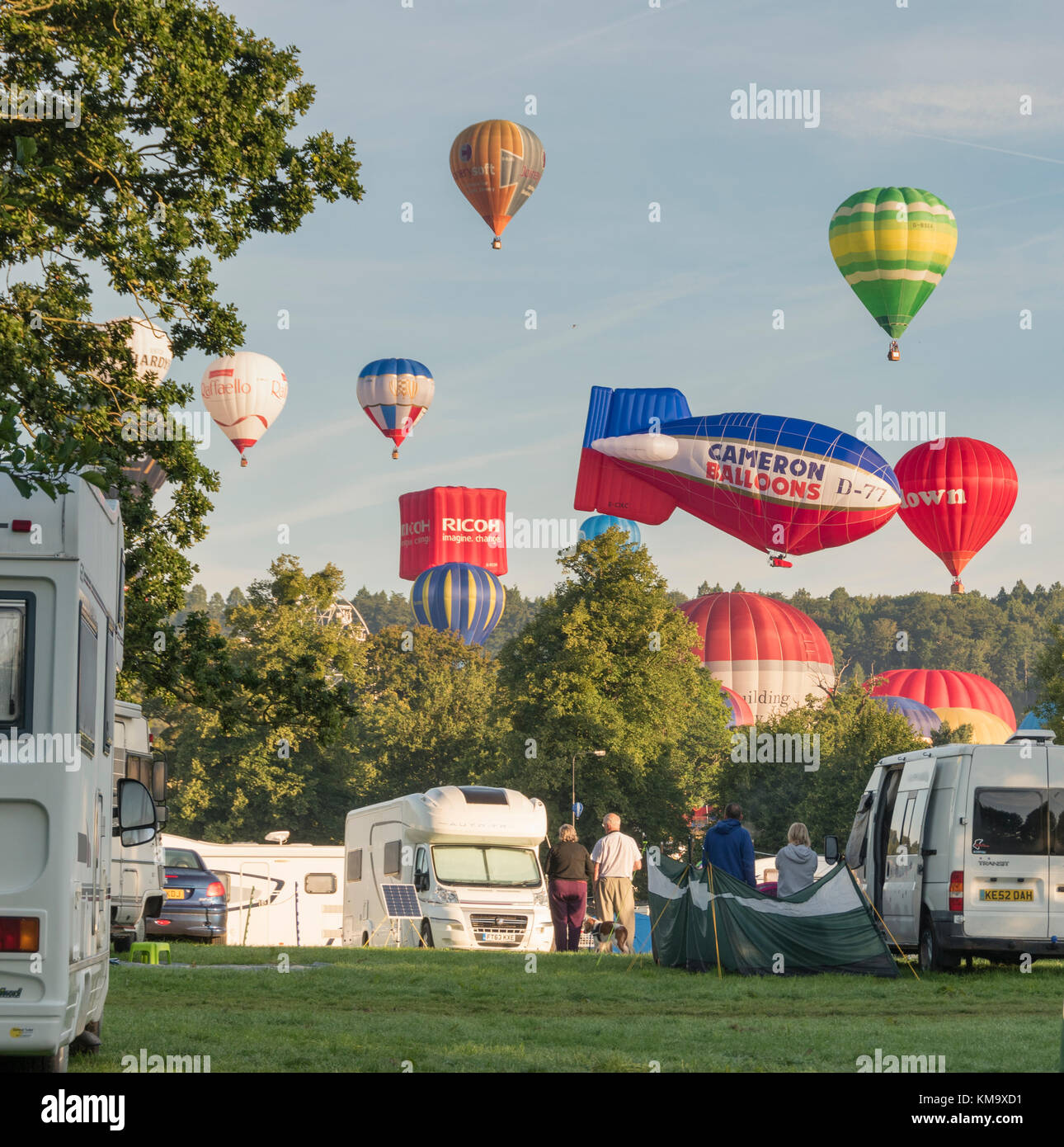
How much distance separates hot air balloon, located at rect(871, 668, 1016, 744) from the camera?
10725 centimetres

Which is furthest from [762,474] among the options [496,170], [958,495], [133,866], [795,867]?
[133,866]

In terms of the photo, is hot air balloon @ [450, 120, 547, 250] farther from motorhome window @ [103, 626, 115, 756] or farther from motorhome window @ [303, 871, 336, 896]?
motorhome window @ [103, 626, 115, 756]

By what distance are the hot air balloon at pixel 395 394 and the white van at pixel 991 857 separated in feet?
199

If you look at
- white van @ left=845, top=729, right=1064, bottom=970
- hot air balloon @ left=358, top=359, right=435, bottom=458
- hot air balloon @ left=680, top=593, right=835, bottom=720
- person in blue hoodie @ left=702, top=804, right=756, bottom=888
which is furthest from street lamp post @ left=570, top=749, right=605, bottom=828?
white van @ left=845, top=729, right=1064, bottom=970

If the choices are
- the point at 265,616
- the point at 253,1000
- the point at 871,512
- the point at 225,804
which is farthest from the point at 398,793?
the point at 253,1000

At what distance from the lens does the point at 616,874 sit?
72.2 ft

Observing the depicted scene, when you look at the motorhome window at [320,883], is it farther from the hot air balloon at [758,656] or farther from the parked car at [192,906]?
the hot air balloon at [758,656]

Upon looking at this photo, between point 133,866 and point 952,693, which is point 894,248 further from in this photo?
point 952,693

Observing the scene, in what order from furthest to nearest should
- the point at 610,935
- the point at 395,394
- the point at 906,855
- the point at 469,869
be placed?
the point at 395,394 < the point at 469,869 < the point at 610,935 < the point at 906,855

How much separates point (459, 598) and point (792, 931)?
82.7 m

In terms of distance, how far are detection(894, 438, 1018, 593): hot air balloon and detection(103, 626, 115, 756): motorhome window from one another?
172 feet

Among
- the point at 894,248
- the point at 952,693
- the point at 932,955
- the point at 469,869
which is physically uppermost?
the point at 894,248
